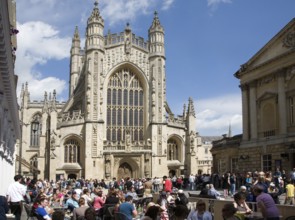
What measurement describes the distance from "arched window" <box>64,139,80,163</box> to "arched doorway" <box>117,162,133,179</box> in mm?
4493

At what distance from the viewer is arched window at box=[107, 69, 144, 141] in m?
46.1

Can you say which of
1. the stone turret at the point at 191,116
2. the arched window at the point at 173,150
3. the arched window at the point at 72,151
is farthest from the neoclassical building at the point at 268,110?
the arched window at the point at 72,151

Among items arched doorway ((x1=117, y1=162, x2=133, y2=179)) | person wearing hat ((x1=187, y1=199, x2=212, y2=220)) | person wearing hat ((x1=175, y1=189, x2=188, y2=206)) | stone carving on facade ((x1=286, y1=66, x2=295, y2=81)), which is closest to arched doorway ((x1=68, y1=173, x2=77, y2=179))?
arched doorway ((x1=117, y1=162, x2=133, y2=179))

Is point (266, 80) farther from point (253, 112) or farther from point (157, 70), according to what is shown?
point (157, 70)

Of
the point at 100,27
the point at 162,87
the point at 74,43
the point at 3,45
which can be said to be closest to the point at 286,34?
the point at 3,45

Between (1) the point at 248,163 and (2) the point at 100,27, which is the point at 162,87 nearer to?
(2) the point at 100,27

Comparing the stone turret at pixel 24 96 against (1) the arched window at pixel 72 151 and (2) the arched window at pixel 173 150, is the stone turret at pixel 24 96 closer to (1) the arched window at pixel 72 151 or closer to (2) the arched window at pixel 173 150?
(1) the arched window at pixel 72 151

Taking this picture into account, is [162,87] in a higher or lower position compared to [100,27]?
lower

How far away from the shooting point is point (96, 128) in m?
43.8

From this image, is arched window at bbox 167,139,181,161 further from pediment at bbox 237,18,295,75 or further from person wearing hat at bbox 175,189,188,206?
person wearing hat at bbox 175,189,188,206

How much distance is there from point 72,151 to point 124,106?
290 inches

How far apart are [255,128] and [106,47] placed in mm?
23553

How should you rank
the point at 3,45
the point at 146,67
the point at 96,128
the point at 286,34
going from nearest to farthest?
the point at 3,45, the point at 286,34, the point at 96,128, the point at 146,67

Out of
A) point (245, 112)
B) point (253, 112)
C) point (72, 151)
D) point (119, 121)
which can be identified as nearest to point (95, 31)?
point (119, 121)
